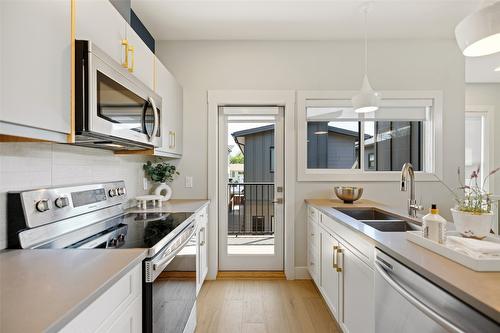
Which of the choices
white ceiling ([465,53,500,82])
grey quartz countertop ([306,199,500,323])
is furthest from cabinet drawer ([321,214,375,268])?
white ceiling ([465,53,500,82])

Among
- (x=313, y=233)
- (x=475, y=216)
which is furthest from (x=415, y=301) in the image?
(x=313, y=233)

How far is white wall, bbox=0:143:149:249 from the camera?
1.20 m

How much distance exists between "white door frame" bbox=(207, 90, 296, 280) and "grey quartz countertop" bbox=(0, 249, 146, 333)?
199cm

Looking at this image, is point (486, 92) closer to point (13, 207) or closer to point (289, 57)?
point (289, 57)

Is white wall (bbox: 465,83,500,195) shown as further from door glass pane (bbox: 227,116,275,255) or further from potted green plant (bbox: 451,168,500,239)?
potted green plant (bbox: 451,168,500,239)

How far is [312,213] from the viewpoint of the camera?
2.91 meters

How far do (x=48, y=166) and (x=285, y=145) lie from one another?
226cm

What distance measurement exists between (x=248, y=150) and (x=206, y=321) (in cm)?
185

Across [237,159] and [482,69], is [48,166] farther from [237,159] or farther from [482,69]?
[482,69]

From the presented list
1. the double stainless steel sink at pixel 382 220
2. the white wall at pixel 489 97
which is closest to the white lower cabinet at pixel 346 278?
the double stainless steel sink at pixel 382 220

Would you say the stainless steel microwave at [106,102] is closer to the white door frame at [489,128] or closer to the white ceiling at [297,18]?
the white ceiling at [297,18]

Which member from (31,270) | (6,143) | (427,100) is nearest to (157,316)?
(31,270)

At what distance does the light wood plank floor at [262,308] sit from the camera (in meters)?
2.21

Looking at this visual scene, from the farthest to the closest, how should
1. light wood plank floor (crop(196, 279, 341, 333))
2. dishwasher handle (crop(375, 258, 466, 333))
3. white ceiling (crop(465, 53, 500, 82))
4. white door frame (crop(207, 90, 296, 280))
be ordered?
1. white ceiling (crop(465, 53, 500, 82))
2. white door frame (crop(207, 90, 296, 280))
3. light wood plank floor (crop(196, 279, 341, 333))
4. dishwasher handle (crop(375, 258, 466, 333))
